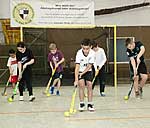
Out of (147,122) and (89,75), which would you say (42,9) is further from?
(147,122)

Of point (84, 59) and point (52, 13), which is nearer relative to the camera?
point (84, 59)

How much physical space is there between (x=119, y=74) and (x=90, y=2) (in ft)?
9.51

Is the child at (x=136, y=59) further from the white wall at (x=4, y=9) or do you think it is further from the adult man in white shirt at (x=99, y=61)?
the white wall at (x=4, y=9)

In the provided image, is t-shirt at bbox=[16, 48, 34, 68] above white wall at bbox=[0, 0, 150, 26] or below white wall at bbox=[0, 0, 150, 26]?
below

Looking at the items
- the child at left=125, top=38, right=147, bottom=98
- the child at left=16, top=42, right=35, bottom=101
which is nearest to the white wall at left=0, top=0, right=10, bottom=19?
the child at left=16, top=42, right=35, bottom=101

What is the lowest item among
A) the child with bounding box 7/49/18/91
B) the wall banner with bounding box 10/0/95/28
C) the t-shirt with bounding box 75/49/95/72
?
the child with bounding box 7/49/18/91

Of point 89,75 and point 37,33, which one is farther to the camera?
point 37,33

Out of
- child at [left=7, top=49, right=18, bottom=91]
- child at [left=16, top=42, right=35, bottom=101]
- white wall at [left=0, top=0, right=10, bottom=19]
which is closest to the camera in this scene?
child at [left=16, top=42, right=35, bottom=101]

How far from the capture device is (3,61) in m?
12.7

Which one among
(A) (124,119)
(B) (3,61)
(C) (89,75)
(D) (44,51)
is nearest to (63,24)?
(D) (44,51)

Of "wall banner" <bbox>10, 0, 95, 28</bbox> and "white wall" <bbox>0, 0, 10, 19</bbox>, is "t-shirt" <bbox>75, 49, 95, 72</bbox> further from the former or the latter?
"white wall" <bbox>0, 0, 10, 19</bbox>

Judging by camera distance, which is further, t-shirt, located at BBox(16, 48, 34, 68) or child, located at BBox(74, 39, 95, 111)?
t-shirt, located at BBox(16, 48, 34, 68)

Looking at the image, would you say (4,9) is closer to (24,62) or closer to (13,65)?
(13,65)

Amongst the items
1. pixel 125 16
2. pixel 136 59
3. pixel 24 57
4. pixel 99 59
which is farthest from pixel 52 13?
pixel 136 59
